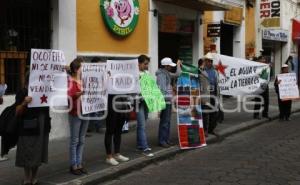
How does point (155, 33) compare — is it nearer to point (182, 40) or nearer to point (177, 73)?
point (182, 40)

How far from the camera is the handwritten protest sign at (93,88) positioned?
25.8 feet

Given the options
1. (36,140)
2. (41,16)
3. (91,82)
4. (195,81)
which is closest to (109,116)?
(91,82)

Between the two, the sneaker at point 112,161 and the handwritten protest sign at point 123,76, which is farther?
the handwritten protest sign at point 123,76

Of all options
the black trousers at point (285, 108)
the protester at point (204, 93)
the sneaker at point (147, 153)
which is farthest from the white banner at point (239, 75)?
the sneaker at point (147, 153)

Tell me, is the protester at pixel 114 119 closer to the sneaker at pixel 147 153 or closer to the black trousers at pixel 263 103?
the sneaker at pixel 147 153

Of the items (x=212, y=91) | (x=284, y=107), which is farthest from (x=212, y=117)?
(x=284, y=107)

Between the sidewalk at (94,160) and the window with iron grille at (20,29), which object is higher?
the window with iron grille at (20,29)

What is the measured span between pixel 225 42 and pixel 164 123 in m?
11.9

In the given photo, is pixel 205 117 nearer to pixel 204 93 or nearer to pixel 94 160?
pixel 204 93

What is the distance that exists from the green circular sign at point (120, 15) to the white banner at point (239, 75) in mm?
2324

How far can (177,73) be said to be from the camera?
10.2 metres

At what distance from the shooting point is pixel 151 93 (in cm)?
946

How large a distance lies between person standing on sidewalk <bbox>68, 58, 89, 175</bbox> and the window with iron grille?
10.1 ft

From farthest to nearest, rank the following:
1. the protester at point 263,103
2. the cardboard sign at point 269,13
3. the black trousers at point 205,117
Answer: the cardboard sign at point 269,13
the protester at point 263,103
the black trousers at point 205,117
